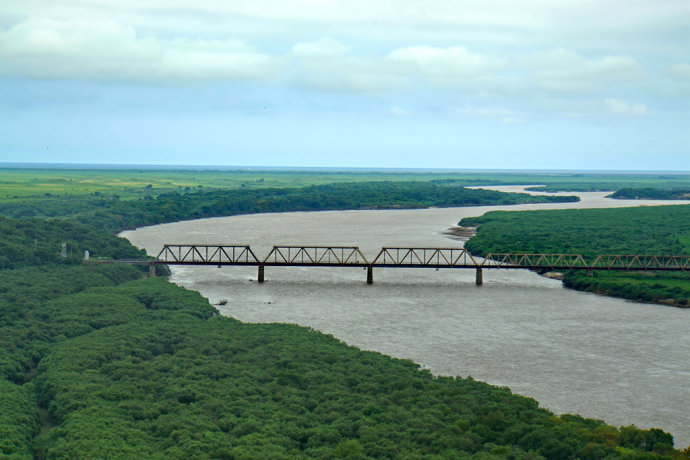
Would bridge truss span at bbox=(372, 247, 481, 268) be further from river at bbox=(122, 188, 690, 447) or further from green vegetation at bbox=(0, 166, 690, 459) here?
green vegetation at bbox=(0, 166, 690, 459)

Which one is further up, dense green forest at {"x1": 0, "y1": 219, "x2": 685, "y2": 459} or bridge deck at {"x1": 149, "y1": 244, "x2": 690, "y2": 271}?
bridge deck at {"x1": 149, "y1": 244, "x2": 690, "y2": 271}

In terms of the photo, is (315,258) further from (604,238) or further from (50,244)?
(604,238)

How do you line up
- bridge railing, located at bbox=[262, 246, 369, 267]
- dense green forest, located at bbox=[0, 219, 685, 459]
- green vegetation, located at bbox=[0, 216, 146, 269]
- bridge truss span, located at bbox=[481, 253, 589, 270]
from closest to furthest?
1. dense green forest, located at bbox=[0, 219, 685, 459]
2. green vegetation, located at bbox=[0, 216, 146, 269]
3. bridge railing, located at bbox=[262, 246, 369, 267]
4. bridge truss span, located at bbox=[481, 253, 589, 270]

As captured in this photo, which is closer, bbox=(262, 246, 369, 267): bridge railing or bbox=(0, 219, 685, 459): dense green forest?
bbox=(0, 219, 685, 459): dense green forest

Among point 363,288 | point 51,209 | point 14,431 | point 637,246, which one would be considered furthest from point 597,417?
point 51,209

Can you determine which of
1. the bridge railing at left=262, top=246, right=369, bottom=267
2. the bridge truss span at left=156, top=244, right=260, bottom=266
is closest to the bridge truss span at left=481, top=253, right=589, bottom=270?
the bridge railing at left=262, top=246, right=369, bottom=267

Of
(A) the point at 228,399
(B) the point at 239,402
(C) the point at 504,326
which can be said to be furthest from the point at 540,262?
(B) the point at 239,402
